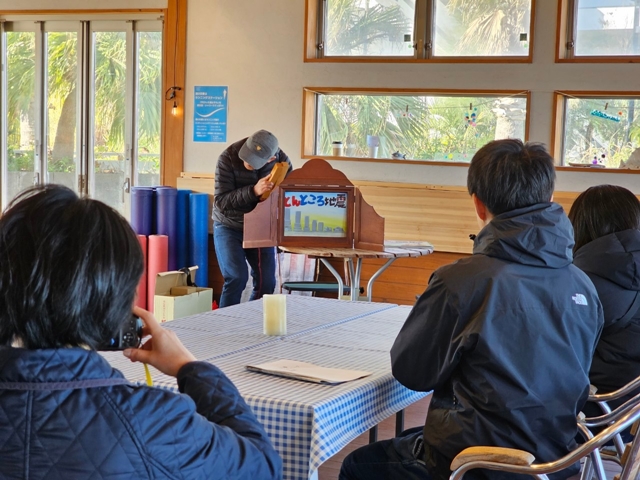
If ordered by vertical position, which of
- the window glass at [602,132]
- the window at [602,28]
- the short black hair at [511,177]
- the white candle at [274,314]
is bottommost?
the white candle at [274,314]

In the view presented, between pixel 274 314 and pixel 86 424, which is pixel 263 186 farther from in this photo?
pixel 86 424

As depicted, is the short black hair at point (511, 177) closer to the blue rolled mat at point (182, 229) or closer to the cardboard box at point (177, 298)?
Answer: the cardboard box at point (177, 298)

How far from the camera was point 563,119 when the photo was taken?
6.04 meters

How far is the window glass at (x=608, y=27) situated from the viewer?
573 cm

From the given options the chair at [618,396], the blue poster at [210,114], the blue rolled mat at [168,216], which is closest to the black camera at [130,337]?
the chair at [618,396]

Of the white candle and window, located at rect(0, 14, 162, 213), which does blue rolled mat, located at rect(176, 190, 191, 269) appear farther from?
the white candle

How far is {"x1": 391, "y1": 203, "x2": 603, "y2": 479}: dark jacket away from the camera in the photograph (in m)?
1.89

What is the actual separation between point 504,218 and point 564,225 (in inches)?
5.8

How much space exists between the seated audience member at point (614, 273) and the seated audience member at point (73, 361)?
1.82m

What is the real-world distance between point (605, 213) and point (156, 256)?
178 inches

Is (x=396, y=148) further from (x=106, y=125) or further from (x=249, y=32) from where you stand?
(x=106, y=125)

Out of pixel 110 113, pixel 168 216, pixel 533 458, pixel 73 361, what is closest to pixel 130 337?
pixel 73 361

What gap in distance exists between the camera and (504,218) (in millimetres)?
2008

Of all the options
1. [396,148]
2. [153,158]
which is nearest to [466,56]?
[396,148]
